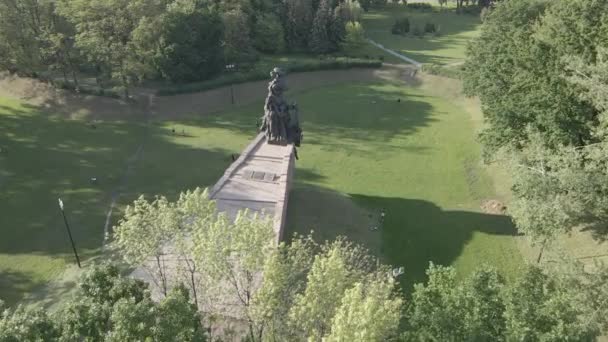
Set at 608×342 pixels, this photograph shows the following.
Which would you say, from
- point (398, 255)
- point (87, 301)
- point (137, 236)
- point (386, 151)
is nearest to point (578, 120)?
point (398, 255)

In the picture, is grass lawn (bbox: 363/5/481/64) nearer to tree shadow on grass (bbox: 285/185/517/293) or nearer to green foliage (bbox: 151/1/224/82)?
green foliage (bbox: 151/1/224/82)

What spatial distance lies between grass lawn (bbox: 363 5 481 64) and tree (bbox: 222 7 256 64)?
32.0 m

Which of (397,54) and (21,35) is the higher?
(21,35)

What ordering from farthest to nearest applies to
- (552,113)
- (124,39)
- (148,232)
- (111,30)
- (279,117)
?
(124,39), (111,30), (279,117), (552,113), (148,232)

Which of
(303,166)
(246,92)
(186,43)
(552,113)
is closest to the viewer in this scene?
(552,113)

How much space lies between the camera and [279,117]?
4306 cm

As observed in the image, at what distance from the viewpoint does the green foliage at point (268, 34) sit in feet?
290

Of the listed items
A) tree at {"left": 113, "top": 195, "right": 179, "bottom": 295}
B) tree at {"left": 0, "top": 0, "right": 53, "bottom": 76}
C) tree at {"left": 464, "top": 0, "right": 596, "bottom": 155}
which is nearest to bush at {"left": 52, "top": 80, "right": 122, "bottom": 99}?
tree at {"left": 0, "top": 0, "right": 53, "bottom": 76}

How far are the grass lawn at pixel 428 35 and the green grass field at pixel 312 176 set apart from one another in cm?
2432

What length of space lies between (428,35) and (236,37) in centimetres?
5040

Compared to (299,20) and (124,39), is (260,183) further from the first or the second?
(299,20)

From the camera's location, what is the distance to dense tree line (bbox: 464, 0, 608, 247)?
99.4 ft

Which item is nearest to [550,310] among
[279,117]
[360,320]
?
[360,320]

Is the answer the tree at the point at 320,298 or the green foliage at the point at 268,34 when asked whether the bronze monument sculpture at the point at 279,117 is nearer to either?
the tree at the point at 320,298
